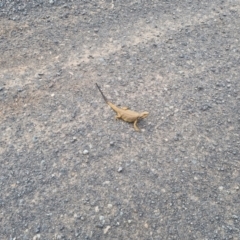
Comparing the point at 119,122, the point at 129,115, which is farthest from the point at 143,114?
the point at 119,122

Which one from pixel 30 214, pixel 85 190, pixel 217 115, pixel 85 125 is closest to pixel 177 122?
pixel 217 115

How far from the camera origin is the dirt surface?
366 centimetres

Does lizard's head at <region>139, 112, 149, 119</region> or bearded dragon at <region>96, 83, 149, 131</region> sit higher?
bearded dragon at <region>96, 83, 149, 131</region>

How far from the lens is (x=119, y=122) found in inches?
177

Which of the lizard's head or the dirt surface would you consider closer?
the dirt surface

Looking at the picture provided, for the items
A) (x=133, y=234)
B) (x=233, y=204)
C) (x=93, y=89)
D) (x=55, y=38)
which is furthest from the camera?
(x=55, y=38)

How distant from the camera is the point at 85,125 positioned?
4.43 m

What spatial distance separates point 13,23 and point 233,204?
410 centimetres

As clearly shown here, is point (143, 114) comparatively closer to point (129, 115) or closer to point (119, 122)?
point (129, 115)

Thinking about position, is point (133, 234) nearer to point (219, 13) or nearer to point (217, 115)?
point (217, 115)

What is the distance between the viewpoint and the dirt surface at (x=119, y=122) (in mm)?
3664

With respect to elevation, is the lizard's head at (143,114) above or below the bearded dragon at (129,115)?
below

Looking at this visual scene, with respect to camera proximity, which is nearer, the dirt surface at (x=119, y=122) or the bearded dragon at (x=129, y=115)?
the dirt surface at (x=119, y=122)

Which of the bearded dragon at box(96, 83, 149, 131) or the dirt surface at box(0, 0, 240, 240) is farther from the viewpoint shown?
the bearded dragon at box(96, 83, 149, 131)
